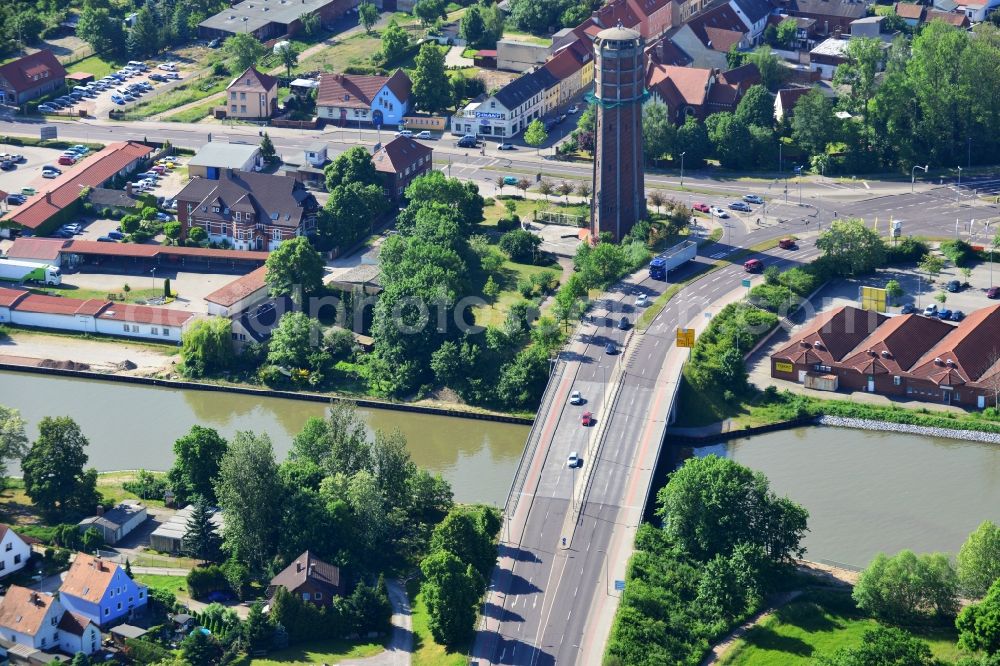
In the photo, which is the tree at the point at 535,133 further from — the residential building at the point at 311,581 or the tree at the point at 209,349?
the residential building at the point at 311,581

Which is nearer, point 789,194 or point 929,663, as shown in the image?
point 929,663

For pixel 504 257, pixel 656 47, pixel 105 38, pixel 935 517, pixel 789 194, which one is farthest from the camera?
pixel 105 38

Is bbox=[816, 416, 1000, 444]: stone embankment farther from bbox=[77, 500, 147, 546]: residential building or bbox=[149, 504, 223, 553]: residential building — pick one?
bbox=[77, 500, 147, 546]: residential building

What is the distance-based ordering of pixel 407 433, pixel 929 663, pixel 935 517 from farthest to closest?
pixel 407 433, pixel 935 517, pixel 929 663

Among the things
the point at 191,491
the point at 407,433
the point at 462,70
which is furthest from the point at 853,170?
the point at 191,491

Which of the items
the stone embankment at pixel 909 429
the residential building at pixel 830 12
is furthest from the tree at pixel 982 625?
the residential building at pixel 830 12

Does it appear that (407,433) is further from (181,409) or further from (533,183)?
(533,183)
